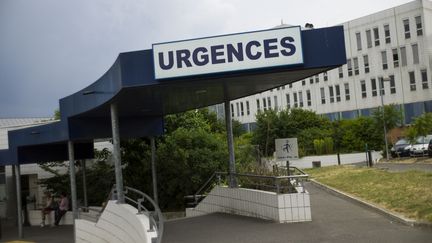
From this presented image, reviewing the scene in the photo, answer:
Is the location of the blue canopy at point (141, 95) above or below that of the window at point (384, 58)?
below

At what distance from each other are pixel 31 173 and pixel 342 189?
1754 centimetres

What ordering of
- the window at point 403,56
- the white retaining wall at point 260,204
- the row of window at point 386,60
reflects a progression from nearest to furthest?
the white retaining wall at point 260,204, the row of window at point 386,60, the window at point 403,56

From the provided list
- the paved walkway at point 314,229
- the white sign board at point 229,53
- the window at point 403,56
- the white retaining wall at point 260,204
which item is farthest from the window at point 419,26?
the white sign board at point 229,53

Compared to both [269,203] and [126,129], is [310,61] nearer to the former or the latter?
[269,203]

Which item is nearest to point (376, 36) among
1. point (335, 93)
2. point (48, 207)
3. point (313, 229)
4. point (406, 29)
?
point (406, 29)

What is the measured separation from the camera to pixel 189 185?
73.5 ft

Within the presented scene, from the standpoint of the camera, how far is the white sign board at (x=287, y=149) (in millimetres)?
14758

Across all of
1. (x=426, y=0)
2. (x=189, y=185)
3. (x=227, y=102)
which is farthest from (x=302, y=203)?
(x=426, y=0)

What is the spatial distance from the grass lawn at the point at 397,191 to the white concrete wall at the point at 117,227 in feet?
18.8

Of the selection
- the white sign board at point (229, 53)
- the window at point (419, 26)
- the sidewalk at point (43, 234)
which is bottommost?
the sidewalk at point (43, 234)

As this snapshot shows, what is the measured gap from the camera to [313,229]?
12133 millimetres

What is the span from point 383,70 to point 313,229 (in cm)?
5421

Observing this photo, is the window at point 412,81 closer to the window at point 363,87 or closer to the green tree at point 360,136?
the window at point 363,87

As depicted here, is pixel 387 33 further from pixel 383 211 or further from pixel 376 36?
pixel 383 211
